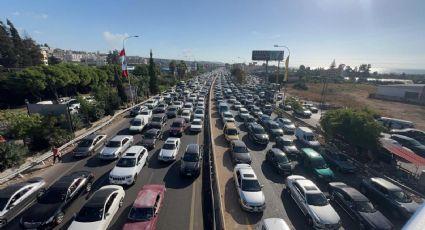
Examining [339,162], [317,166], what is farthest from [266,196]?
[339,162]

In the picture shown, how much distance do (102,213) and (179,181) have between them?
20.2 ft

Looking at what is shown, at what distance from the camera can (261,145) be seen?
2514 centimetres

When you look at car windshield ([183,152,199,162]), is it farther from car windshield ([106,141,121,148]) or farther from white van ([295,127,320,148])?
white van ([295,127,320,148])

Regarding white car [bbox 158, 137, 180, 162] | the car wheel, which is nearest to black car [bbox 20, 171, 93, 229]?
the car wheel

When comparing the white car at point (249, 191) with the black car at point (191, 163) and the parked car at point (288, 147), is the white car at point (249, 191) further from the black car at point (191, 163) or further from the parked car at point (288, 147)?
the parked car at point (288, 147)

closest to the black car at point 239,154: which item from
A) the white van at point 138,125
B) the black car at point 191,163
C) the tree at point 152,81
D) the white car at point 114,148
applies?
the black car at point 191,163

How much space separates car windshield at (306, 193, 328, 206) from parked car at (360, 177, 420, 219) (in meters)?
4.56

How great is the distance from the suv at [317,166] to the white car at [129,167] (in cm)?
1457

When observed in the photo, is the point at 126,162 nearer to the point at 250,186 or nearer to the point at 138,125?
the point at 250,186

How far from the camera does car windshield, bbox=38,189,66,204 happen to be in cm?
1247

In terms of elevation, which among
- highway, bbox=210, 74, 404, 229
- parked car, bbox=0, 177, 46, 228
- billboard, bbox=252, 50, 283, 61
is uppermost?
billboard, bbox=252, 50, 283, 61

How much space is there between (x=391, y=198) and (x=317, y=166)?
5280mm

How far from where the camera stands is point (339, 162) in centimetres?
1970

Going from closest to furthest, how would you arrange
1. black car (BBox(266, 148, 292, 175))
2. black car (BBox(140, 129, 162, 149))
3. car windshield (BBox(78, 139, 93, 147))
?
black car (BBox(266, 148, 292, 175))
car windshield (BBox(78, 139, 93, 147))
black car (BBox(140, 129, 162, 149))
